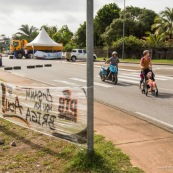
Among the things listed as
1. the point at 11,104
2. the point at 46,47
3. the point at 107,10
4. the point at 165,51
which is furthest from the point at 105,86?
the point at 107,10

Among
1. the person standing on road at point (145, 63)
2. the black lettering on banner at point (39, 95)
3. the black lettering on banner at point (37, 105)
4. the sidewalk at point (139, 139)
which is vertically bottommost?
the sidewalk at point (139, 139)

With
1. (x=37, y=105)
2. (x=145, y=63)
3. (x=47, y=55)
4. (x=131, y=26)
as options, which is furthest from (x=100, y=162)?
(x=131, y=26)

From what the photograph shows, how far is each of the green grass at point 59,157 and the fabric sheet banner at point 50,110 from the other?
0.82 feet

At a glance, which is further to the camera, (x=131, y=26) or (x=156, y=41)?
(x=131, y=26)

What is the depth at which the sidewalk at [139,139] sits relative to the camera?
14.7ft

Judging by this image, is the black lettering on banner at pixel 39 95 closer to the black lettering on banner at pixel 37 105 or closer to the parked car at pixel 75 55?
the black lettering on banner at pixel 37 105

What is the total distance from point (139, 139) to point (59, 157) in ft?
5.98

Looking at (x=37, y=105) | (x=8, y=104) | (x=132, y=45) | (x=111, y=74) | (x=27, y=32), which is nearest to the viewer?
(x=37, y=105)

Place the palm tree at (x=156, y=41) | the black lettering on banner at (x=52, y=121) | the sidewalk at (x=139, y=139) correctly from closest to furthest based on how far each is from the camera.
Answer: the sidewalk at (x=139, y=139), the black lettering on banner at (x=52, y=121), the palm tree at (x=156, y=41)

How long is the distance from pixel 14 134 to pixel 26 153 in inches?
47.1

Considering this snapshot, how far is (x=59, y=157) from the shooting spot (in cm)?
468

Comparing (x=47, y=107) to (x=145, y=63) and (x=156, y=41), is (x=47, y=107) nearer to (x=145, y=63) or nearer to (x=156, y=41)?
(x=145, y=63)

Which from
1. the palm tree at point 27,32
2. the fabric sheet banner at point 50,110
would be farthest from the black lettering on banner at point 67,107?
the palm tree at point 27,32

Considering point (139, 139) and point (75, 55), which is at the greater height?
point (75, 55)
